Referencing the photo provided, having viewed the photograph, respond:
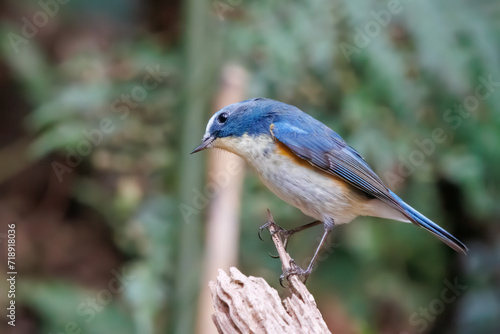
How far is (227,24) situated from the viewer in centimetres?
447

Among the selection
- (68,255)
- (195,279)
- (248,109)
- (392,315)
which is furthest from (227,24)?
(392,315)

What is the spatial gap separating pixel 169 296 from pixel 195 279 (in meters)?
0.21

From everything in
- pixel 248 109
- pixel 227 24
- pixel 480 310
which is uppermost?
pixel 227 24

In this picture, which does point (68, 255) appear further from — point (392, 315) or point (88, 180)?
point (392, 315)

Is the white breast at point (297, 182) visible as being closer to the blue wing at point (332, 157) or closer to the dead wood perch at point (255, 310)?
the blue wing at point (332, 157)
